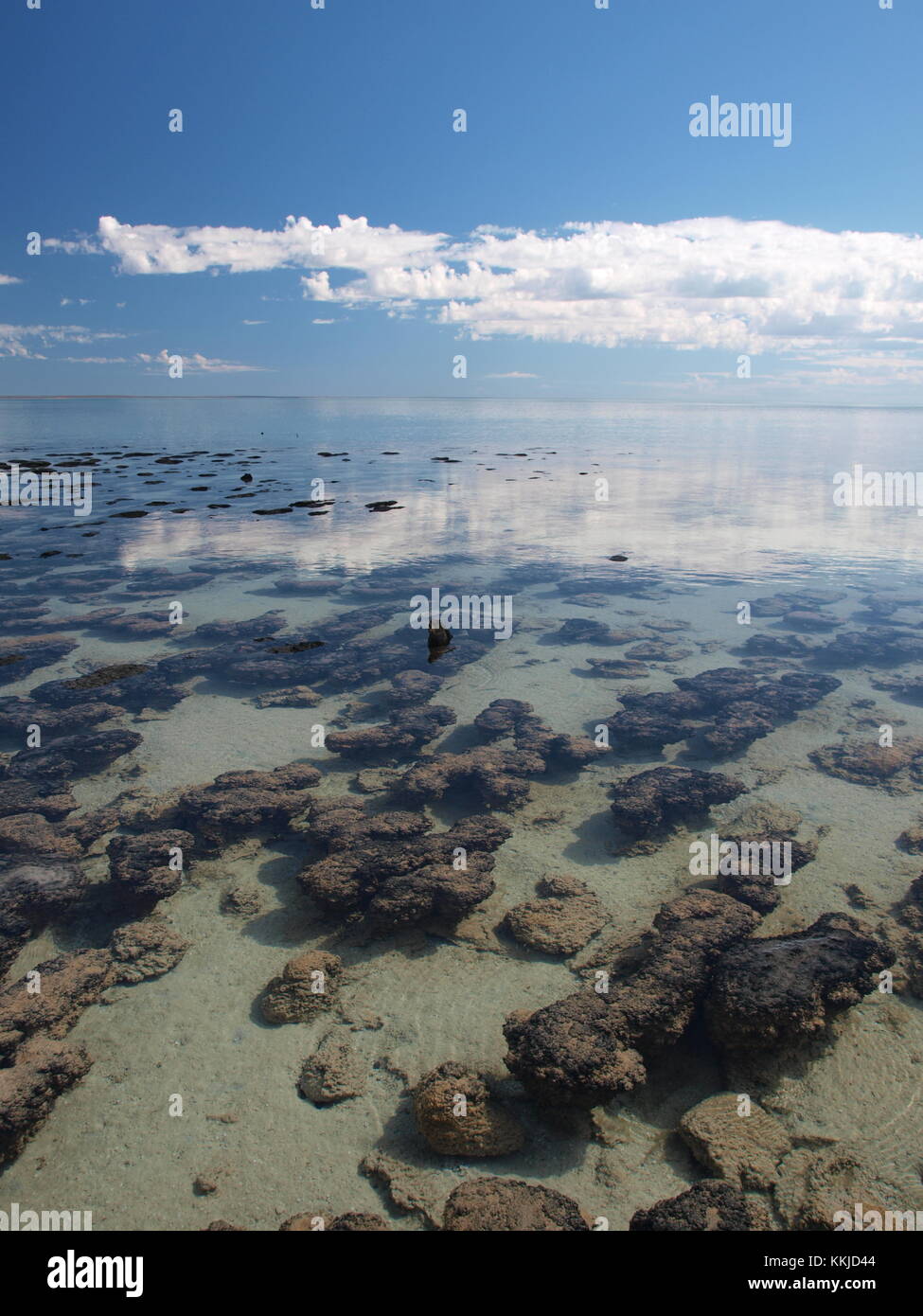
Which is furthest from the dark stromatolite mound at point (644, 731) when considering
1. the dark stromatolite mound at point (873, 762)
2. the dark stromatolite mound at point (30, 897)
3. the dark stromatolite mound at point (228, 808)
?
the dark stromatolite mound at point (30, 897)

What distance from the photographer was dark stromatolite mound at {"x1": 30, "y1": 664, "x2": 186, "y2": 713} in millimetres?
13531

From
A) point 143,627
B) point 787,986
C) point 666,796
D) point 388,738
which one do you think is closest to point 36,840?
point 388,738

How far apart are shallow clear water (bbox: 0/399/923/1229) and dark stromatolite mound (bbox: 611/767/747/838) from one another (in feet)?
0.96

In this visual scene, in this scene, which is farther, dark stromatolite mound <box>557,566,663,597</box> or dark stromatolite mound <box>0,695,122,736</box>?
dark stromatolite mound <box>557,566,663,597</box>

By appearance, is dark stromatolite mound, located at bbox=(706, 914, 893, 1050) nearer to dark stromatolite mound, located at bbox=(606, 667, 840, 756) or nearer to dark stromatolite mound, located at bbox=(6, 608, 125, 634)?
dark stromatolite mound, located at bbox=(606, 667, 840, 756)

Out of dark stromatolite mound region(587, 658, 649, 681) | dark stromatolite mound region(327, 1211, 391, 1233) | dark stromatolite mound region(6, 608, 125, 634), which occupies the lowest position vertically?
dark stromatolite mound region(327, 1211, 391, 1233)

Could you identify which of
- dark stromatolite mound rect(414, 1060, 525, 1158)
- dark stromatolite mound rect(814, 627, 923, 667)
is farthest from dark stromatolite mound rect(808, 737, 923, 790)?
dark stromatolite mound rect(414, 1060, 525, 1158)

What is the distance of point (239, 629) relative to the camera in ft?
58.2

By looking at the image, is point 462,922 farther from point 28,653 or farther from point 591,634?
point 28,653

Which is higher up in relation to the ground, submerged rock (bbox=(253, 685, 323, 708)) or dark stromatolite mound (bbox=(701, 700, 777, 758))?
submerged rock (bbox=(253, 685, 323, 708))

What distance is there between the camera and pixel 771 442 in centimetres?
9169

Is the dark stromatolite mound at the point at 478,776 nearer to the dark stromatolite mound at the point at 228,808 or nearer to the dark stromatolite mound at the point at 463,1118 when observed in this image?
A: the dark stromatolite mound at the point at 228,808
